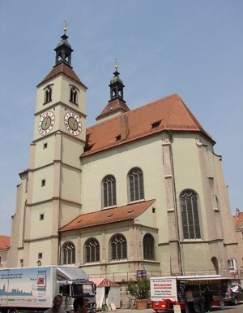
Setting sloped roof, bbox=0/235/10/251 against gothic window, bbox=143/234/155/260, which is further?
sloped roof, bbox=0/235/10/251

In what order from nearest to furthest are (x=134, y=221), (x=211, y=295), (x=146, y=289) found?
(x=211, y=295), (x=146, y=289), (x=134, y=221)

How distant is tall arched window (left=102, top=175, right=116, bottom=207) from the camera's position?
3177 cm

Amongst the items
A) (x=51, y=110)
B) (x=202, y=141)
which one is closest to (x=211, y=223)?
(x=202, y=141)

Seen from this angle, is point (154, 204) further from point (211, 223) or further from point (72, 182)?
point (72, 182)

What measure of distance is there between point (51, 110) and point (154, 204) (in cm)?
1542

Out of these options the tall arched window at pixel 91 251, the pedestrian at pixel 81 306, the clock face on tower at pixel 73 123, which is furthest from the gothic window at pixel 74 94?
the pedestrian at pixel 81 306

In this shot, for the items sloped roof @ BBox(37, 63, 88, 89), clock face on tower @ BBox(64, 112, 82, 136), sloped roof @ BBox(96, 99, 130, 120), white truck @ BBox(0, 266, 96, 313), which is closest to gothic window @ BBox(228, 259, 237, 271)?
white truck @ BBox(0, 266, 96, 313)

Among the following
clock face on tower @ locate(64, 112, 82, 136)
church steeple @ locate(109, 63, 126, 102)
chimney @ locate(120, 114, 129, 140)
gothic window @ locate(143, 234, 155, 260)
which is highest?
church steeple @ locate(109, 63, 126, 102)

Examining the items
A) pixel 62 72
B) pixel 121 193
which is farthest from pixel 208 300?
pixel 62 72

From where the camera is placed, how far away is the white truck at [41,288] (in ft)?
57.8

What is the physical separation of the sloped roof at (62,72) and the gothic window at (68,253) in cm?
1802

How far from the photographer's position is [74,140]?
3578cm

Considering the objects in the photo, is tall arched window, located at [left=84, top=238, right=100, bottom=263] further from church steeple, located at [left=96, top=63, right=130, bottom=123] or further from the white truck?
church steeple, located at [left=96, top=63, right=130, bottom=123]

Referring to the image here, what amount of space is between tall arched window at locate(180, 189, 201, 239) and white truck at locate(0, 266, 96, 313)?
1066cm
